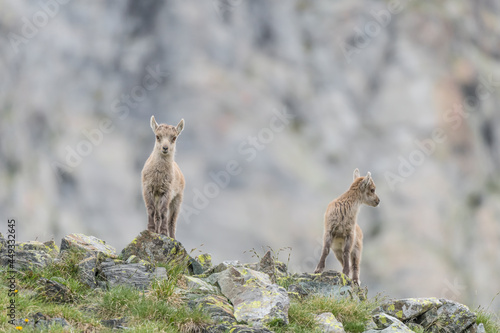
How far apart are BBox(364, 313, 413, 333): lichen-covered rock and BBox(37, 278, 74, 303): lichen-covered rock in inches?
232

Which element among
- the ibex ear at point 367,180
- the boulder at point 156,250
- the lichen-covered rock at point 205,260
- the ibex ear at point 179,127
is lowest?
the boulder at point 156,250

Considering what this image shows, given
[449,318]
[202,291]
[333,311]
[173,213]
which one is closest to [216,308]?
[202,291]

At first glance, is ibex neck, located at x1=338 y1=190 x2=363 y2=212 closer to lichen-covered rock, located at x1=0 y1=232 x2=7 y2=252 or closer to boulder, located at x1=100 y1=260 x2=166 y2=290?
boulder, located at x1=100 y1=260 x2=166 y2=290

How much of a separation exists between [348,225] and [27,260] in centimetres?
789

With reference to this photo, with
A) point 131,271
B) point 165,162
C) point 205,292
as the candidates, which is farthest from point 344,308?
point 165,162

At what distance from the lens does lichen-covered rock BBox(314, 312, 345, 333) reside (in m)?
11.3

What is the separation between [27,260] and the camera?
11828 mm

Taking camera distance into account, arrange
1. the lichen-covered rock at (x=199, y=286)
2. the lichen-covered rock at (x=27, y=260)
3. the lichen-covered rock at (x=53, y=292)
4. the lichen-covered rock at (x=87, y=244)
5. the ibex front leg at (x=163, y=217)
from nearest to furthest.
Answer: the lichen-covered rock at (x=53, y=292) → the lichen-covered rock at (x=27, y=260) → the lichen-covered rock at (x=199, y=286) → the lichen-covered rock at (x=87, y=244) → the ibex front leg at (x=163, y=217)

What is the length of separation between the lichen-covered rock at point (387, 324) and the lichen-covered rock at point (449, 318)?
3.51 feet

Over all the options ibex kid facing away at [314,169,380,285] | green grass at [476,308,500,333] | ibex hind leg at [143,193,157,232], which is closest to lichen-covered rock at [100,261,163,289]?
ibex hind leg at [143,193,157,232]

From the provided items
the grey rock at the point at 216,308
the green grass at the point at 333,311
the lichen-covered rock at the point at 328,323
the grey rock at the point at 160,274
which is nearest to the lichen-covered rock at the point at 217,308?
Answer: the grey rock at the point at 216,308

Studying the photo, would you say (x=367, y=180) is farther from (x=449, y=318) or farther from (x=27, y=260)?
(x=27, y=260)

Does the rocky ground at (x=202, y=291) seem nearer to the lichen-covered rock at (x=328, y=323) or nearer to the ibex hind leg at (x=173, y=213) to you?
the lichen-covered rock at (x=328, y=323)

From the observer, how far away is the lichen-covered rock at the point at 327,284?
13.1m
